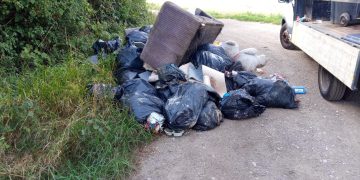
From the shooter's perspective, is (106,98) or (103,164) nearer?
(103,164)

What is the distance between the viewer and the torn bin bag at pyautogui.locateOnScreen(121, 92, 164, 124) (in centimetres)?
427

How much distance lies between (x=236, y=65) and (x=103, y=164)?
3117 millimetres

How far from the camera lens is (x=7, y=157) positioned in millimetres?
3170

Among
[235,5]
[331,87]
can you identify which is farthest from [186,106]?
[235,5]

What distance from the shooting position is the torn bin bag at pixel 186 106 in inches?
167

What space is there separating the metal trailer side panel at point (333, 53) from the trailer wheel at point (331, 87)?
0.72ft

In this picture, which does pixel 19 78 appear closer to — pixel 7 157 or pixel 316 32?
pixel 7 157

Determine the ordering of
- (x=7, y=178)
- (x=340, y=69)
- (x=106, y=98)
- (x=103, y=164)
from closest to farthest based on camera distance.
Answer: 1. (x=7, y=178)
2. (x=103, y=164)
3. (x=106, y=98)
4. (x=340, y=69)

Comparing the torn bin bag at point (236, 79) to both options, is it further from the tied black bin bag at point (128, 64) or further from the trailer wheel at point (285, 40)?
the trailer wheel at point (285, 40)

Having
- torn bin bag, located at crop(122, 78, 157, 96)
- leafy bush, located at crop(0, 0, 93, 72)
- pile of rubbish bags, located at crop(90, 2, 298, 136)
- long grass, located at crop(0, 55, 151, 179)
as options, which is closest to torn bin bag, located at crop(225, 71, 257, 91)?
pile of rubbish bags, located at crop(90, 2, 298, 136)

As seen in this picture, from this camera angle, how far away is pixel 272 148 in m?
4.02

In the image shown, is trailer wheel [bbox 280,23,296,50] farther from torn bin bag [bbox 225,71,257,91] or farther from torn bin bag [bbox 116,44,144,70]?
torn bin bag [bbox 116,44,144,70]

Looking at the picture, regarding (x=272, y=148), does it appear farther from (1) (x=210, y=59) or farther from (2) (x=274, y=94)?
(1) (x=210, y=59)

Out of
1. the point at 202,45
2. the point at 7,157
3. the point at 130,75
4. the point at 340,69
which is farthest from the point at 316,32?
the point at 7,157
